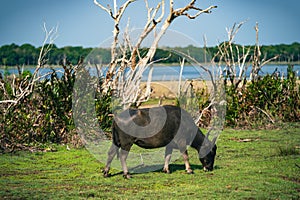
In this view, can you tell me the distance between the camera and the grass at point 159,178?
7.93 metres

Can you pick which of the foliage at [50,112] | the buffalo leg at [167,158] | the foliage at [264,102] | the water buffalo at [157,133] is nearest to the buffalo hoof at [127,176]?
the water buffalo at [157,133]

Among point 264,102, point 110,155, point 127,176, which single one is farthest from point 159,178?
point 264,102

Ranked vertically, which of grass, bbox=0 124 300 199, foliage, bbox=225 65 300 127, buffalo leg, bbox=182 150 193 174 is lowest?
grass, bbox=0 124 300 199

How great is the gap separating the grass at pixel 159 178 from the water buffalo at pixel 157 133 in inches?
14.9

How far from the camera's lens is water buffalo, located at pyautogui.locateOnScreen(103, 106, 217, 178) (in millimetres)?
9133

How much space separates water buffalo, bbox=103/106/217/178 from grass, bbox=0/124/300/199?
1.24ft

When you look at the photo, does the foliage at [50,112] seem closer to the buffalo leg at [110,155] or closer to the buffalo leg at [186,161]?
the buffalo leg at [110,155]

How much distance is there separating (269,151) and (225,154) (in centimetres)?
107

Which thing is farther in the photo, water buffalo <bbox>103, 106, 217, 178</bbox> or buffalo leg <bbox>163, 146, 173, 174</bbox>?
buffalo leg <bbox>163, 146, 173, 174</bbox>

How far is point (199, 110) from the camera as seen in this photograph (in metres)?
16.2

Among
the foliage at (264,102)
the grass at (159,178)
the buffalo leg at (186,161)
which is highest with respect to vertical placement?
the foliage at (264,102)

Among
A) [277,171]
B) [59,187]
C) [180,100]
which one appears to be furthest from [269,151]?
[59,187]

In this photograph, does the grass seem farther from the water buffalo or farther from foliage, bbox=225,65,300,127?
foliage, bbox=225,65,300,127

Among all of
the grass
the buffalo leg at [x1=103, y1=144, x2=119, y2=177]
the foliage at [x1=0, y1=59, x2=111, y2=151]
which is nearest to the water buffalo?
the buffalo leg at [x1=103, y1=144, x2=119, y2=177]
